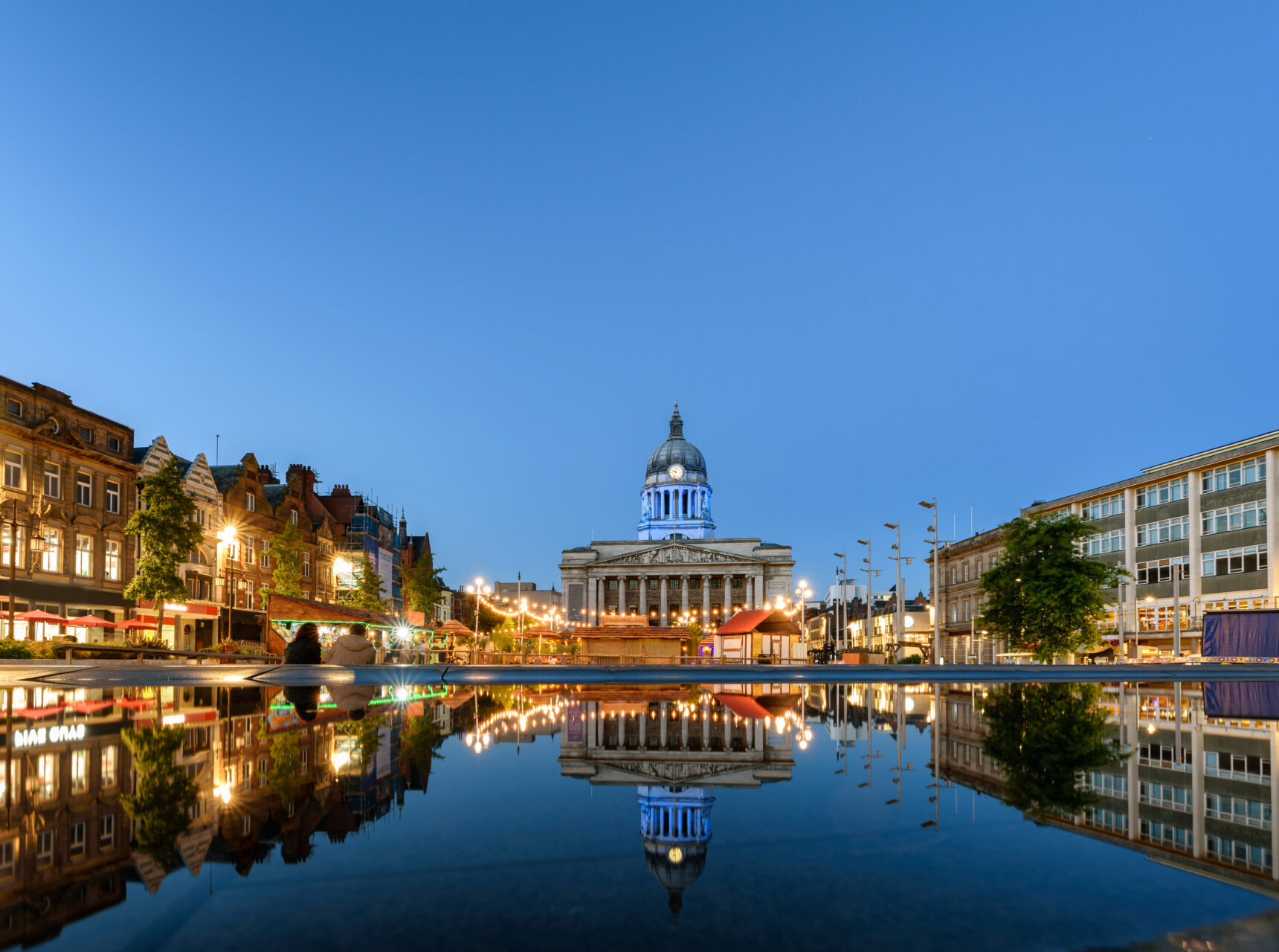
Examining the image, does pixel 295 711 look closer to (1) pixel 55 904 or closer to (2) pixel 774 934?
(1) pixel 55 904

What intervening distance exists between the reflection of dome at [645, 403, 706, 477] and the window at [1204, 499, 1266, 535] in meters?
119

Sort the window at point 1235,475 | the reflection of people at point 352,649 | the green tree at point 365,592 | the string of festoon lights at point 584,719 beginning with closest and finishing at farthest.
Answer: the string of festoon lights at point 584,719, the reflection of people at point 352,649, the window at point 1235,475, the green tree at point 365,592

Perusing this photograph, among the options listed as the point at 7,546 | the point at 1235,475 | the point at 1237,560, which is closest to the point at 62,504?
the point at 7,546

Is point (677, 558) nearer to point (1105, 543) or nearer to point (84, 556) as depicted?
point (1105, 543)

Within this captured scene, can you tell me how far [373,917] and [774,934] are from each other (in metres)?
0.99

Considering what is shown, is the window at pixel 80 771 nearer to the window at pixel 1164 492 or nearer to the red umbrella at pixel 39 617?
the red umbrella at pixel 39 617

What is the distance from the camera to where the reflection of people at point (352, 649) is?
57.3ft

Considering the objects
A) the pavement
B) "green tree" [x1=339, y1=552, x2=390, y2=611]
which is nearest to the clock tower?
"green tree" [x1=339, y1=552, x2=390, y2=611]

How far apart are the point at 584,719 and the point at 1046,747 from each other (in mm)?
3821

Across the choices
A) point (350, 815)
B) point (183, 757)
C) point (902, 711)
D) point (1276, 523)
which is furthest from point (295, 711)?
point (1276, 523)

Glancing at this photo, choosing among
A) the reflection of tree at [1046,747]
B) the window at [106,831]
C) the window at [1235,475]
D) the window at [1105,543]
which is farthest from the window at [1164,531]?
the window at [106,831]

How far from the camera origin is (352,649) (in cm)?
1756

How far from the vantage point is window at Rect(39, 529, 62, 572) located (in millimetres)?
41594

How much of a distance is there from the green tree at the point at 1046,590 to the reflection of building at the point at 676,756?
34137 millimetres
